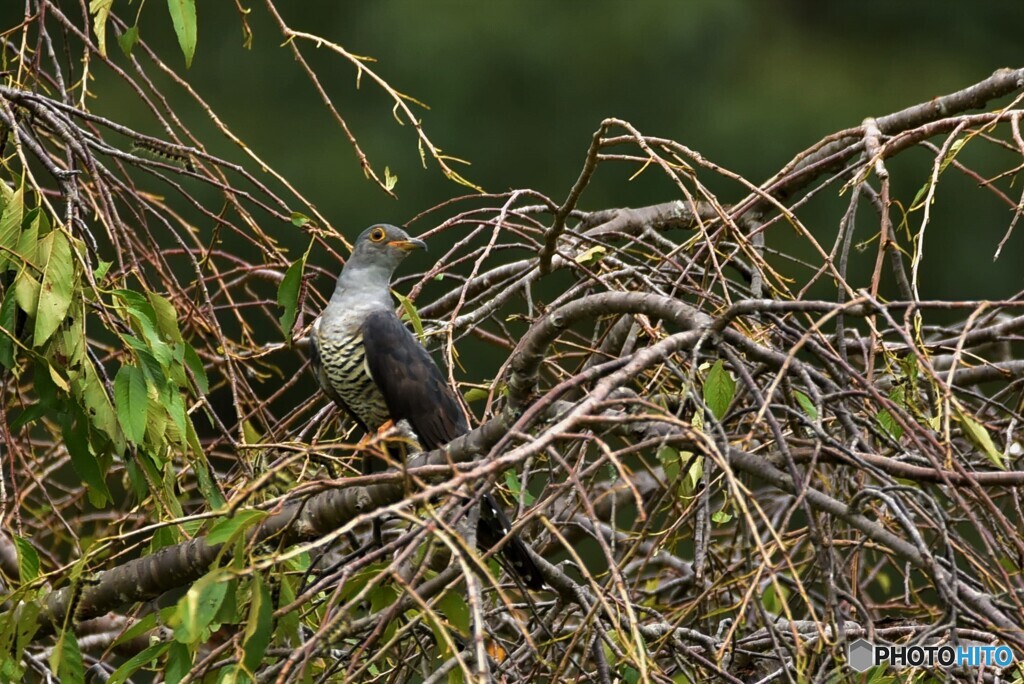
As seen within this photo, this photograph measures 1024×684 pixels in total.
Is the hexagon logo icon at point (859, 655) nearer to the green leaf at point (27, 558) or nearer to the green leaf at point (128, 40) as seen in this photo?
the green leaf at point (27, 558)

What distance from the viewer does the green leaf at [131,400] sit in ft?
5.86

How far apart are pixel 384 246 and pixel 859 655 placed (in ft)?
5.45

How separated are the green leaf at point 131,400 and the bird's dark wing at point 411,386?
1004 mm

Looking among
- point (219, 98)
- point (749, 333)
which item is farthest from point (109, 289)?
point (219, 98)

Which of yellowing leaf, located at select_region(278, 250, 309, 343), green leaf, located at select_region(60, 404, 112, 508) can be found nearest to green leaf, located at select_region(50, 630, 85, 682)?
green leaf, located at select_region(60, 404, 112, 508)

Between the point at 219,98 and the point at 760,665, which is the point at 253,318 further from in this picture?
the point at 760,665

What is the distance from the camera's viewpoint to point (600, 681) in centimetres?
161

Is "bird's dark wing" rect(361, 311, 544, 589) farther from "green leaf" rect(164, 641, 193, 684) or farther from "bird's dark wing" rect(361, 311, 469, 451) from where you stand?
"green leaf" rect(164, 641, 193, 684)

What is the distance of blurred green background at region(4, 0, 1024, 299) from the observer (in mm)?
7594

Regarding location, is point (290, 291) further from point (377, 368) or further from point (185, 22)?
point (377, 368)

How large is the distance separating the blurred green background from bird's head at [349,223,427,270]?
4089mm

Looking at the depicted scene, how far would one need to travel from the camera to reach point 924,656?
1.66m

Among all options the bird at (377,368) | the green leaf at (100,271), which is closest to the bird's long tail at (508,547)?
the bird at (377,368)

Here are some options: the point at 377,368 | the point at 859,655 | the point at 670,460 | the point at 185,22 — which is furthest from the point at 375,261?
the point at 859,655
